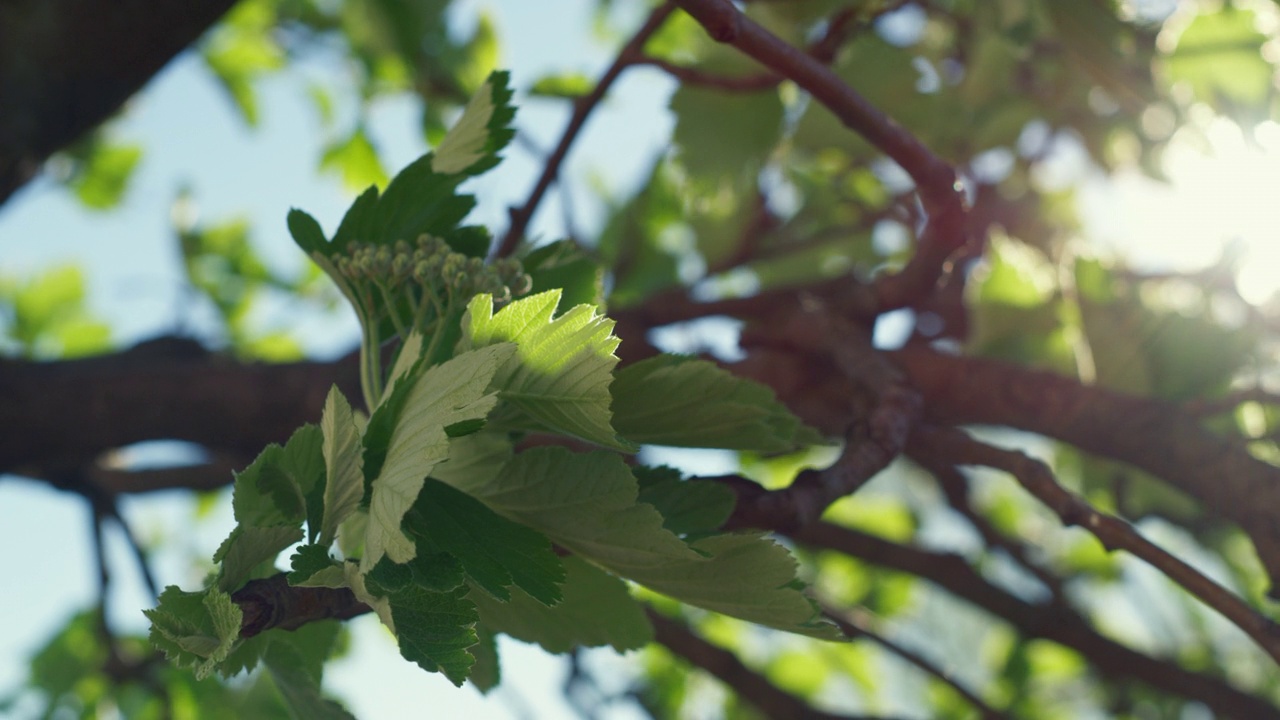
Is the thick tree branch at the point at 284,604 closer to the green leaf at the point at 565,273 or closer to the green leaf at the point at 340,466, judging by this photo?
A: the green leaf at the point at 340,466

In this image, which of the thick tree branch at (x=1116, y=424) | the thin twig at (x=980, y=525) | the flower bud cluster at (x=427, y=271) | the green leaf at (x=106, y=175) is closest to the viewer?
the flower bud cluster at (x=427, y=271)

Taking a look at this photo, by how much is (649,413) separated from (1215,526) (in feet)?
3.26

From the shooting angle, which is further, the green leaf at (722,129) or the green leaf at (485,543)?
the green leaf at (722,129)

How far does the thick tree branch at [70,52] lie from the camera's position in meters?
0.95

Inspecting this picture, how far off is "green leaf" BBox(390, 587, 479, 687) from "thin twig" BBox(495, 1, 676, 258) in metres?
0.45

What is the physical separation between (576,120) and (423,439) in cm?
54

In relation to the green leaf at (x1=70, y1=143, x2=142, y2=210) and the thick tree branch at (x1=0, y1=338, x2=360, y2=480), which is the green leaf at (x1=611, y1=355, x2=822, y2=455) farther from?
the green leaf at (x1=70, y1=143, x2=142, y2=210)

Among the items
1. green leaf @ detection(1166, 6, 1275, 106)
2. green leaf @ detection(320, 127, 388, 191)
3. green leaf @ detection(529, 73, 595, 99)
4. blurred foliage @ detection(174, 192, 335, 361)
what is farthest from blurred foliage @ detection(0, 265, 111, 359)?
green leaf @ detection(1166, 6, 1275, 106)

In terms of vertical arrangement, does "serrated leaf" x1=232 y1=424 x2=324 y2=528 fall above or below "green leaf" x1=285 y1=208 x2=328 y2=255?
below

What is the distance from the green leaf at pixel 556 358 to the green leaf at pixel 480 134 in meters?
0.15

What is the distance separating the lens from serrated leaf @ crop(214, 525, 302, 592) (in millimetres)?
373

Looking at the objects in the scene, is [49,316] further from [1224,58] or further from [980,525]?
[1224,58]

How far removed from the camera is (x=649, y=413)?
1.46ft

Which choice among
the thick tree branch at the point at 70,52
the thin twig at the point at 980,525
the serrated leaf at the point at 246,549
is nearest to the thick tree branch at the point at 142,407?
the thick tree branch at the point at 70,52
